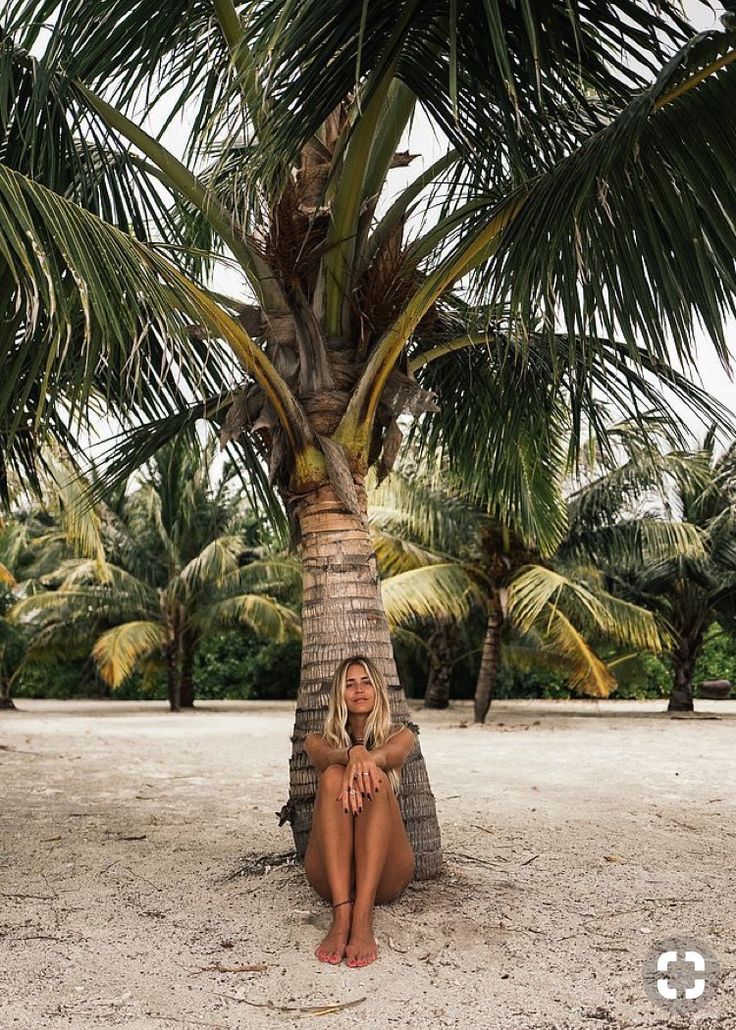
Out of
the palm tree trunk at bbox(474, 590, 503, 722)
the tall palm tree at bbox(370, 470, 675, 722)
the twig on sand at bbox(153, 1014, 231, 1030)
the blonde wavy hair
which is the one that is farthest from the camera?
the palm tree trunk at bbox(474, 590, 503, 722)

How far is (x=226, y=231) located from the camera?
14.7 feet

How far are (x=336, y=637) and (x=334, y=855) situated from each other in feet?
3.89

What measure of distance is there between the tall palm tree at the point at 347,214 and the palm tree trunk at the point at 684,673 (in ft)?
40.2

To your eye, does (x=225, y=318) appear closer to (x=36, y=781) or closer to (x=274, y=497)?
(x=274, y=497)

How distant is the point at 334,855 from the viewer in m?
3.47

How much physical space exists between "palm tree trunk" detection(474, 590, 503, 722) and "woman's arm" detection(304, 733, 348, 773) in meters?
10.4

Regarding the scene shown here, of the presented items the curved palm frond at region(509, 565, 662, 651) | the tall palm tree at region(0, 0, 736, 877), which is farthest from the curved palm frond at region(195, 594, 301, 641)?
the tall palm tree at region(0, 0, 736, 877)

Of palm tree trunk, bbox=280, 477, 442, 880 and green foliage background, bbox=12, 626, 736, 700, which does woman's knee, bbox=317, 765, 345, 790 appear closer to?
palm tree trunk, bbox=280, 477, 442, 880

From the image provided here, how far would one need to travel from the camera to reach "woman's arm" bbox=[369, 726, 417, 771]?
Result: 371cm

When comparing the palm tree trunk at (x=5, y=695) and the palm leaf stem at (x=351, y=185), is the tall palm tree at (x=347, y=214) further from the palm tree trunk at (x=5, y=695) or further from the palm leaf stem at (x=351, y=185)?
the palm tree trunk at (x=5, y=695)

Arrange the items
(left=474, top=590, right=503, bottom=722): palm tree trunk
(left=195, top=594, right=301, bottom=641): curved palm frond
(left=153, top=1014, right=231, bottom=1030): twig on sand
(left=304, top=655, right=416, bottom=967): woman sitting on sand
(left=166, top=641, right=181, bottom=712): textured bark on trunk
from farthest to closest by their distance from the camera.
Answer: (left=166, top=641, right=181, bottom=712): textured bark on trunk → (left=195, top=594, right=301, bottom=641): curved palm frond → (left=474, top=590, right=503, bottom=722): palm tree trunk → (left=304, top=655, right=416, bottom=967): woman sitting on sand → (left=153, top=1014, right=231, bottom=1030): twig on sand

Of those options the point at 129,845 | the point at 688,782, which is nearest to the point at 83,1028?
the point at 129,845

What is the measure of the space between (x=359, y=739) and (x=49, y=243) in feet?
7.69

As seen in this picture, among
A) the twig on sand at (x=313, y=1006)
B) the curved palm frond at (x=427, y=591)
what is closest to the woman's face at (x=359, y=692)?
the twig on sand at (x=313, y=1006)
